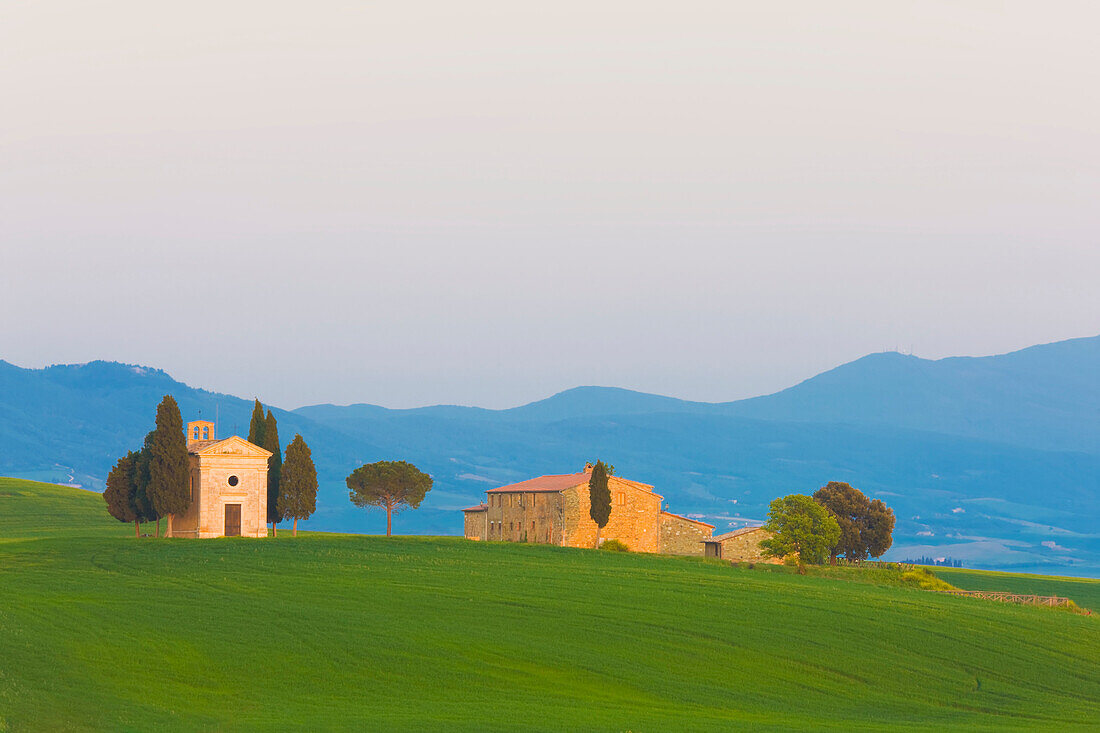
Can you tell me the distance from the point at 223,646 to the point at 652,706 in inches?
651

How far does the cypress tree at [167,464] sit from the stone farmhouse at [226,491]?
164cm

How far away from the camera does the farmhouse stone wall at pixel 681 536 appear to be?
346 ft

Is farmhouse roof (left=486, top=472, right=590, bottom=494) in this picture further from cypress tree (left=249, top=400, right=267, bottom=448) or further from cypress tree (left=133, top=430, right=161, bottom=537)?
cypress tree (left=133, top=430, right=161, bottom=537)

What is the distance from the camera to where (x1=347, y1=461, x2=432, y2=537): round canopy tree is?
4432 inches

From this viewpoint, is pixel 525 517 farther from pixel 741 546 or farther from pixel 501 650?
pixel 501 650

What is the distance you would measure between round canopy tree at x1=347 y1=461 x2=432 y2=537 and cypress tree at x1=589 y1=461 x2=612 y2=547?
17.8 meters

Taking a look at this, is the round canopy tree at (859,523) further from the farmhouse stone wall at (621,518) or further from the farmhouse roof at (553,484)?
the farmhouse roof at (553,484)

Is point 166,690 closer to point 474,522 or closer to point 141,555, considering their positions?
point 141,555

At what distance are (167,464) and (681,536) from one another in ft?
137

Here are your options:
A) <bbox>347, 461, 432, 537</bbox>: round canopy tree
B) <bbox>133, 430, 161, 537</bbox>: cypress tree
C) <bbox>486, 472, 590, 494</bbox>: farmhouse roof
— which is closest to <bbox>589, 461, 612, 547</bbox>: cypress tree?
<bbox>486, 472, 590, 494</bbox>: farmhouse roof

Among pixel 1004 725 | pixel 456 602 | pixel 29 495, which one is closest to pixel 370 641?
pixel 456 602

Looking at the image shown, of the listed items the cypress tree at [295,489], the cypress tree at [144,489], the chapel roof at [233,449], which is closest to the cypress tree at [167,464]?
the cypress tree at [144,489]

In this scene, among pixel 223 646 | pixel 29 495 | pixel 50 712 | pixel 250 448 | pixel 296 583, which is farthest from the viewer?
pixel 29 495

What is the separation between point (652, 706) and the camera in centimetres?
4334
